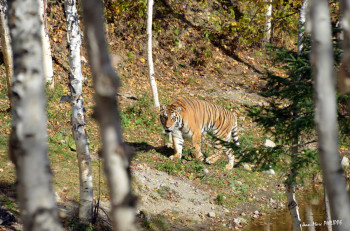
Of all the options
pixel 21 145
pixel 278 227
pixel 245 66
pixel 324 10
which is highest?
pixel 245 66

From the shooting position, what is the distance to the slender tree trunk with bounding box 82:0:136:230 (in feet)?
6.20

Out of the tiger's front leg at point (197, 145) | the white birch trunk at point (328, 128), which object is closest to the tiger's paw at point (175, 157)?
the tiger's front leg at point (197, 145)

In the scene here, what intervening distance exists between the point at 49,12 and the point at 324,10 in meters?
14.3

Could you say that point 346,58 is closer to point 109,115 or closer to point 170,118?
point 109,115

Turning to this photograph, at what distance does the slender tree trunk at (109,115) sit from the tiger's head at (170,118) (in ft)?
25.0

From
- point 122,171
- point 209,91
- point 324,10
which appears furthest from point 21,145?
point 209,91

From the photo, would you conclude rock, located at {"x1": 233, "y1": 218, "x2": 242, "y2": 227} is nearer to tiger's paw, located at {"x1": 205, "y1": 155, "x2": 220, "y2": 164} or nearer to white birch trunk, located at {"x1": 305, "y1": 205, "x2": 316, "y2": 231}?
white birch trunk, located at {"x1": 305, "y1": 205, "x2": 316, "y2": 231}

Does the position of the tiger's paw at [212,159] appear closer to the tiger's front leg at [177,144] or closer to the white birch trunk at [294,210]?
the tiger's front leg at [177,144]

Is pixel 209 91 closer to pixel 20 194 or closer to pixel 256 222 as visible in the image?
pixel 256 222

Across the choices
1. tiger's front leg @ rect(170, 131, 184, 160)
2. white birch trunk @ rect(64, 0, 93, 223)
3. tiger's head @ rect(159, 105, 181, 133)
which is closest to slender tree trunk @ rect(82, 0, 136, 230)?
white birch trunk @ rect(64, 0, 93, 223)

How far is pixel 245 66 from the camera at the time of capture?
1848 cm

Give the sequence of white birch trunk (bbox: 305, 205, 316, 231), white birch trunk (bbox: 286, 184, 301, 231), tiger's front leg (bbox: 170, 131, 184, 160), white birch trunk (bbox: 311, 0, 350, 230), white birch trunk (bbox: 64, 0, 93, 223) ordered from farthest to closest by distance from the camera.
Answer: tiger's front leg (bbox: 170, 131, 184, 160) → white birch trunk (bbox: 305, 205, 316, 231) → white birch trunk (bbox: 286, 184, 301, 231) → white birch trunk (bbox: 64, 0, 93, 223) → white birch trunk (bbox: 311, 0, 350, 230)

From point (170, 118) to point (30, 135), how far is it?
297 inches

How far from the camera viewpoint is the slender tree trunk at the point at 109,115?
189 centimetres
